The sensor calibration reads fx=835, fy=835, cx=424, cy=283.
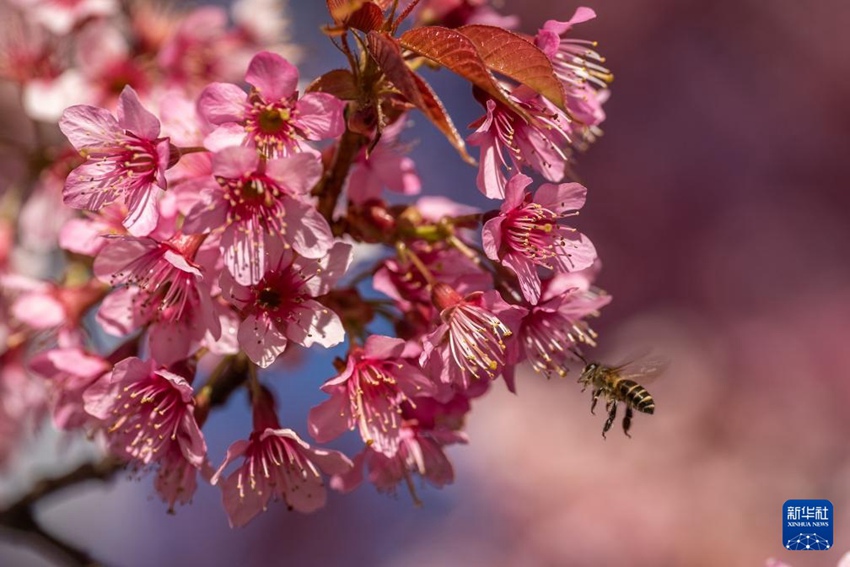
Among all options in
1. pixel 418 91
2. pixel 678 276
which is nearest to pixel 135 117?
pixel 418 91

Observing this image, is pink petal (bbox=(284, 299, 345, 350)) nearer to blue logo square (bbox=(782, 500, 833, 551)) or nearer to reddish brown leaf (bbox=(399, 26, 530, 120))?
reddish brown leaf (bbox=(399, 26, 530, 120))

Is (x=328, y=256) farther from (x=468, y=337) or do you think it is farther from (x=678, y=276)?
(x=678, y=276)

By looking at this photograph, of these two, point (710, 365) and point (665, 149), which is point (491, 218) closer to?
point (710, 365)

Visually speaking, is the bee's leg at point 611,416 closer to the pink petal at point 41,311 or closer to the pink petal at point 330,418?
the pink petal at point 330,418

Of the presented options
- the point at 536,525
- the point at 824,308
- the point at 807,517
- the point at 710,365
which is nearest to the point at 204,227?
the point at 807,517

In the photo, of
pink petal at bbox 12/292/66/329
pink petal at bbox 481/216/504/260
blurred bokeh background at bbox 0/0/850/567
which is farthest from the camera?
blurred bokeh background at bbox 0/0/850/567

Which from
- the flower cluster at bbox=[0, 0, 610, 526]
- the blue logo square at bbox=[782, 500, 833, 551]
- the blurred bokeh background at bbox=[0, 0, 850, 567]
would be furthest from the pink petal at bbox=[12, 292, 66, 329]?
the blurred bokeh background at bbox=[0, 0, 850, 567]

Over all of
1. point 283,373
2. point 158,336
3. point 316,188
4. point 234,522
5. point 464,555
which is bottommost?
point 464,555
